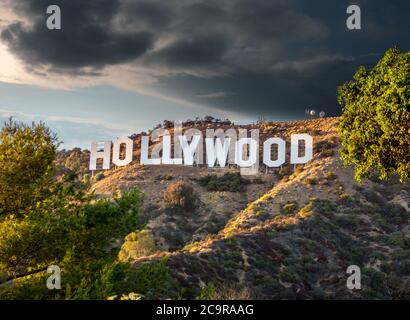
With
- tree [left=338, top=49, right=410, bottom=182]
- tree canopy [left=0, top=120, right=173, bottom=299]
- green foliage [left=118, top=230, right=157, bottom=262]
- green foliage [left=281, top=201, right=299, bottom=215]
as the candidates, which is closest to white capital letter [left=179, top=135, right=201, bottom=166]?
green foliage [left=281, top=201, right=299, bottom=215]

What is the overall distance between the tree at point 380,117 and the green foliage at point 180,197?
32.4 meters

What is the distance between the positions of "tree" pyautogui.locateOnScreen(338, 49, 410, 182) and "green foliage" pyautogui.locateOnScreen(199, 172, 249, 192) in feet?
118

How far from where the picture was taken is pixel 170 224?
5966 cm

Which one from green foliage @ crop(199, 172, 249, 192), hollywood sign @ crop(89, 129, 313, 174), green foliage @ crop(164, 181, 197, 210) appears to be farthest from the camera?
hollywood sign @ crop(89, 129, 313, 174)

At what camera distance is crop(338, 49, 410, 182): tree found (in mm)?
30172

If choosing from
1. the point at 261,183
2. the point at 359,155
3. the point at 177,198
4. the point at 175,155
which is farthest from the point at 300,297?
the point at 175,155

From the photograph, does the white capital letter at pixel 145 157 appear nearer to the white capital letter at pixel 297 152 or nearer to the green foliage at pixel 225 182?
the green foliage at pixel 225 182

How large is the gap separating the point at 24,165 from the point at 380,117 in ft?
70.3

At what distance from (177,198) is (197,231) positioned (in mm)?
9461

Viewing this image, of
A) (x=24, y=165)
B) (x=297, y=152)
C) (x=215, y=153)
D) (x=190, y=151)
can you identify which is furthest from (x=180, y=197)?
(x=24, y=165)

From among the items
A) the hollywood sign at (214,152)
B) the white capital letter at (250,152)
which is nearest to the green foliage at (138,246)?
the hollywood sign at (214,152)

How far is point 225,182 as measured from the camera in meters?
73.5

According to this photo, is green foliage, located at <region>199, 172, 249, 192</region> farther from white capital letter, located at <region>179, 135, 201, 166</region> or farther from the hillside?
white capital letter, located at <region>179, 135, 201, 166</region>

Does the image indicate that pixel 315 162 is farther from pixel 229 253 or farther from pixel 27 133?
pixel 27 133
